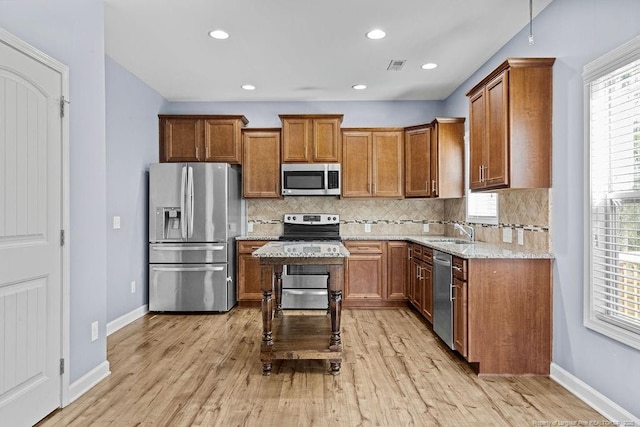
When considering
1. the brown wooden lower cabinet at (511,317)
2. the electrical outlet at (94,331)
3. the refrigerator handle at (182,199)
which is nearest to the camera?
the electrical outlet at (94,331)

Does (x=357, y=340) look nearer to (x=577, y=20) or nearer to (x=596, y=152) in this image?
(x=596, y=152)

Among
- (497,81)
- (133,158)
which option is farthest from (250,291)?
(497,81)

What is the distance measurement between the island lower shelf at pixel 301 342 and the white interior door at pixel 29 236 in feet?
4.44

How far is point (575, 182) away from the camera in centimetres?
257

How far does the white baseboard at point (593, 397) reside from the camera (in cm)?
212

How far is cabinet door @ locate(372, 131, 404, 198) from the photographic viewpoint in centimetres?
510

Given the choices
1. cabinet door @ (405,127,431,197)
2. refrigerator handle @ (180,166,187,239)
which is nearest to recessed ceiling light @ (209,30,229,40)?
refrigerator handle @ (180,166,187,239)

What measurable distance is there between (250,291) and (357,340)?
69.5 inches

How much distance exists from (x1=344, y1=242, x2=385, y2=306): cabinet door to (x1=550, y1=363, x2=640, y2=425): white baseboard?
2.30 meters

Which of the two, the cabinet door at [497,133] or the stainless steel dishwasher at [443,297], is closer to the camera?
the cabinet door at [497,133]

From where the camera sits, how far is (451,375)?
283cm

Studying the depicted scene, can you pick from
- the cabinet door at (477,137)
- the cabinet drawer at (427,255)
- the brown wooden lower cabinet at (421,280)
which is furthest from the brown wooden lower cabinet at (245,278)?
the cabinet door at (477,137)

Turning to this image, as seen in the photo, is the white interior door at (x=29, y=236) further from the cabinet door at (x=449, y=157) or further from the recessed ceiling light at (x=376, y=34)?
the cabinet door at (x=449, y=157)

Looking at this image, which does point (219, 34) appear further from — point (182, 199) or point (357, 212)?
point (357, 212)
